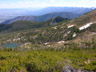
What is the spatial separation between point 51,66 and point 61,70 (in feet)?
15.2

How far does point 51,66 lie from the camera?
54.9 m

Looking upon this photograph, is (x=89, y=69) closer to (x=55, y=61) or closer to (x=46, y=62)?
(x=55, y=61)

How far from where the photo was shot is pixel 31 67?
5472 centimetres

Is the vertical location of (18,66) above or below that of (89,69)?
above

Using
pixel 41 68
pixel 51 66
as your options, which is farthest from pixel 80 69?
pixel 41 68

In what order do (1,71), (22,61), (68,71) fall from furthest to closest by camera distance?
(22,61) < (68,71) < (1,71)

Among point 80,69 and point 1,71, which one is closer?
point 1,71

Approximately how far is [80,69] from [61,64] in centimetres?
894

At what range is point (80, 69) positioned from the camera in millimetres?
56344

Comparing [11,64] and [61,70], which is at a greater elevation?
[11,64]

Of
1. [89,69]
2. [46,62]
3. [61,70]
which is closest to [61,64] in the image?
[61,70]

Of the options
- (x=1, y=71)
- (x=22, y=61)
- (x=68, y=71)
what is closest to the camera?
(x=1, y=71)

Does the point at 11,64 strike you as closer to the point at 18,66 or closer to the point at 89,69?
the point at 18,66

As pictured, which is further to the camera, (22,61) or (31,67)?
(22,61)
